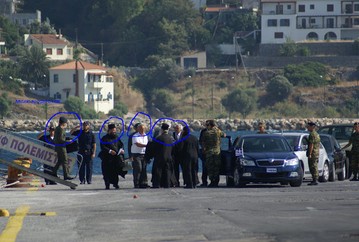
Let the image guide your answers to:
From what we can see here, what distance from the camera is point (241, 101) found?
136 metres

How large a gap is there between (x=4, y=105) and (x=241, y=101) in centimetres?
2166

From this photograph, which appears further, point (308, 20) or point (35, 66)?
point (308, 20)

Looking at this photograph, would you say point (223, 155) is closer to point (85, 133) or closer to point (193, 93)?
point (85, 133)

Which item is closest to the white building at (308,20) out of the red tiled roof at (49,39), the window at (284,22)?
the window at (284,22)

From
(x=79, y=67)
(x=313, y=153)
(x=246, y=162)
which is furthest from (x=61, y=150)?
(x=79, y=67)

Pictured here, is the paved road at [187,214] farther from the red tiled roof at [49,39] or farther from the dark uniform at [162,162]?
the red tiled roof at [49,39]

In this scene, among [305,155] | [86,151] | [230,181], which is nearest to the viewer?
[230,181]

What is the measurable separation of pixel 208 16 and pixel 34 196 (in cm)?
14595

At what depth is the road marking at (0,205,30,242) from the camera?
71.9ft

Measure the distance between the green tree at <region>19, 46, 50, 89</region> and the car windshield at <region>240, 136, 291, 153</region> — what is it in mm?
106004

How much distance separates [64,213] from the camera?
26328 millimetres

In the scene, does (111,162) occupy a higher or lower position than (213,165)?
higher

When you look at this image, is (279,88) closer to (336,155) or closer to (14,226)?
(336,155)

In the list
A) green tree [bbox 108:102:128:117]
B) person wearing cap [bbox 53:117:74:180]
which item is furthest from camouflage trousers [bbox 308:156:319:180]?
green tree [bbox 108:102:128:117]
